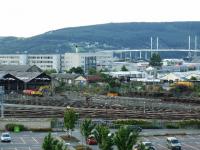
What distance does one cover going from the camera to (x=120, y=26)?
156375 mm

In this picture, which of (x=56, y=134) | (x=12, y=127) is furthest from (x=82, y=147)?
(x=12, y=127)

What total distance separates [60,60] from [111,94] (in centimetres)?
3863

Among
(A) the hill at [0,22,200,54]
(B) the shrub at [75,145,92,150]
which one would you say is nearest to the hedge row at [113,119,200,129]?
(B) the shrub at [75,145,92,150]

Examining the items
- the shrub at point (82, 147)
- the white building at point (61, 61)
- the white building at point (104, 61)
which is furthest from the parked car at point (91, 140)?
the white building at point (104, 61)

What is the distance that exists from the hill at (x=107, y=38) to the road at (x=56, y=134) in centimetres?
9483

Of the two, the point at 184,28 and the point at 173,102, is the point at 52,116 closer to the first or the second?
the point at 173,102

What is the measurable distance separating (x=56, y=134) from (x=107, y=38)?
12266cm

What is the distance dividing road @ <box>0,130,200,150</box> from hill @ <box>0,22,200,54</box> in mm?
94829

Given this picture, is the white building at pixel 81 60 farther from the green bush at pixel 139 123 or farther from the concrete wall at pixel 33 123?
the concrete wall at pixel 33 123

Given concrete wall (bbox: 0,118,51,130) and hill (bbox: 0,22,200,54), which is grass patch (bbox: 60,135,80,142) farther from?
hill (bbox: 0,22,200,54)

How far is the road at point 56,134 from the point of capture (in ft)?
49.1

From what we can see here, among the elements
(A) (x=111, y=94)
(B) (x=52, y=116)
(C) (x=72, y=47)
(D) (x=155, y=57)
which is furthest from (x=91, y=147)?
(C) (x=72, y=47)

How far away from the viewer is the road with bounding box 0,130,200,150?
49.1ft

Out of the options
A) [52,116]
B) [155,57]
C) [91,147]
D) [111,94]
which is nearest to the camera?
[91,147]
